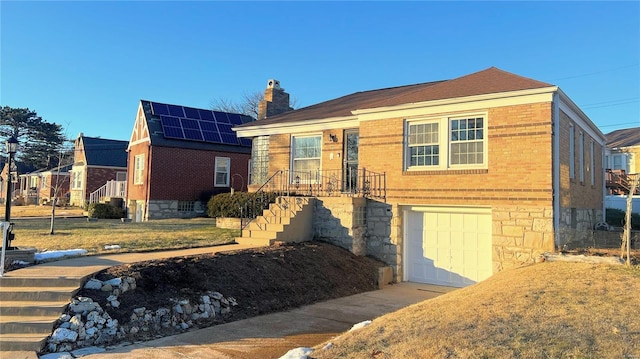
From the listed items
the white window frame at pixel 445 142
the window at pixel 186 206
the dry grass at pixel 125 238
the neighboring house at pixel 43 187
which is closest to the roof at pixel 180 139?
the window at pixel 186 206

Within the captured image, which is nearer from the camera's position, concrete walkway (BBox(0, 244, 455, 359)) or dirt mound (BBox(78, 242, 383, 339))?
concrete walkway (BBox(0, 244, 455, 359))

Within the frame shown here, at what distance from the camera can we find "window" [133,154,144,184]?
2383cm

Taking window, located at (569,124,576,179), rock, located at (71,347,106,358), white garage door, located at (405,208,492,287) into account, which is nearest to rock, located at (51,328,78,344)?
rock, located at (71,347,106,358)

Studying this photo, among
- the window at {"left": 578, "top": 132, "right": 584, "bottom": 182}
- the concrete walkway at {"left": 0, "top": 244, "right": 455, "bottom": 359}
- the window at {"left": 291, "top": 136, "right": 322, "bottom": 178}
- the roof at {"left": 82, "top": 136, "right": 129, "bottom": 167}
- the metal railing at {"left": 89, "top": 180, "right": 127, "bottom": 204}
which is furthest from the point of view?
the roof at {"left": 82, "top": 136, "right": 129, "bottom": 167}

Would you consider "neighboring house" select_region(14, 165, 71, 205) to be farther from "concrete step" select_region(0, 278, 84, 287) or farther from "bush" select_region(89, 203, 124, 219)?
"concrete step" select_region(0, 278, 84, 287)

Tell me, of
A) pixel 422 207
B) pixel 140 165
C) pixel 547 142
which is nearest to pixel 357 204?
pixel 422 207

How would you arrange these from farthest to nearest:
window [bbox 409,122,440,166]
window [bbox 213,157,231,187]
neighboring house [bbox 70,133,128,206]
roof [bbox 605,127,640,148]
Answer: neighboring house [bbox 70,133,128,206], roof [bbox 605,127,640,148], window [bbox 213,157,231,187], window [bbox 409,122,440,166]

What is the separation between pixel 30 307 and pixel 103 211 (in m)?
17.8

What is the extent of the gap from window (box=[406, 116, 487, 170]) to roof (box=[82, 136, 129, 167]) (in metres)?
29.0

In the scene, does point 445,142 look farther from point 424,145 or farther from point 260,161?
point 260,161

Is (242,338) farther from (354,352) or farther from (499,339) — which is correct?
(499,339)

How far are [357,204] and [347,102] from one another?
6.10 m

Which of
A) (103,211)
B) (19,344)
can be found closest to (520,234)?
(19,344)

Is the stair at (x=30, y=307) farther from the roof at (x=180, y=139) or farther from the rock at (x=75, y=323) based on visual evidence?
the roof at (x=180, y=139)
